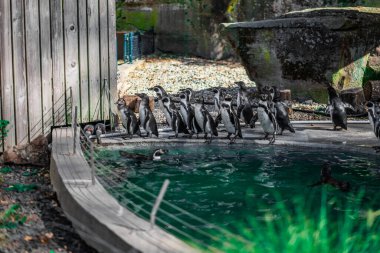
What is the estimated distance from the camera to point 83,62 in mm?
11203

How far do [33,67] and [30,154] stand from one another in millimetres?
1251

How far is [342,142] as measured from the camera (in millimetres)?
10875

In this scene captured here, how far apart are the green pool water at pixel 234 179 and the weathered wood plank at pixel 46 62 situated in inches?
37.0

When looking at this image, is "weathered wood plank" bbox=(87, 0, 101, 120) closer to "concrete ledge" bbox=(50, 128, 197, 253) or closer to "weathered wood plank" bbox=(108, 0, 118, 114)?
"weathered wood plank" bbox=(108, 0, 118, 114)

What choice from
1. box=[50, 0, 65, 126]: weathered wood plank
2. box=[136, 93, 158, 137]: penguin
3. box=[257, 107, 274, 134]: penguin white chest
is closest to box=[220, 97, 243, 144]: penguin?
box=[257, 107, 274, 134]: penguin white chest

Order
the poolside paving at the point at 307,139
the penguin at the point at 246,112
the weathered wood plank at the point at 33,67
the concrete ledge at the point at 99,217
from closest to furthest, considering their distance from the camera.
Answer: the concrete ledge at the point at 99,217 < the weathered wood plank at the point at 33,67 < the poolside paving at the point at 307,139 < the penguin at the point at 246,112

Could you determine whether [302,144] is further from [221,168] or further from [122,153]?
[122,153]

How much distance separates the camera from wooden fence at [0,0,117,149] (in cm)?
1006

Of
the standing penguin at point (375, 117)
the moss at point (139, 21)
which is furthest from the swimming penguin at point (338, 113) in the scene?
the moss at point (139, 21)

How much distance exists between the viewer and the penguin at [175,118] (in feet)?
37.6

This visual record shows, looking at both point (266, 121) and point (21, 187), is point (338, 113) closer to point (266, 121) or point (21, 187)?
point (266, 121)

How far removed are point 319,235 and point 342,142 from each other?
Answer: 4154 mm

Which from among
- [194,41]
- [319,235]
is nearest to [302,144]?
[319,235]

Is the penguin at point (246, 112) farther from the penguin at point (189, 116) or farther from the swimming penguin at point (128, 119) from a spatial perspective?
the swimming penguin at point (128, 119)
